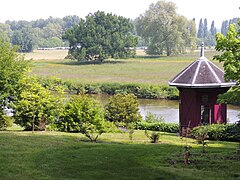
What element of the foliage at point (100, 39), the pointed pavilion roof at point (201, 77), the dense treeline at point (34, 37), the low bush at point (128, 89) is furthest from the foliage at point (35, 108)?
the dense treeline at point (34, 37)

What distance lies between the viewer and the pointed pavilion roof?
2109cm

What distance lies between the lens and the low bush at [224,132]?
62.4ft

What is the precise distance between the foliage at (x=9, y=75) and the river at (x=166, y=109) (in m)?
11.4

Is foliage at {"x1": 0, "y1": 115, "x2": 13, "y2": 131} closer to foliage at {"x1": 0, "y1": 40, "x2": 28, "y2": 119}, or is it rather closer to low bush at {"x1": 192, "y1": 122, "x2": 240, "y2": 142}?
foliage at {"x1": 0, "y1": 40, "x2": 28, "y2": 119}

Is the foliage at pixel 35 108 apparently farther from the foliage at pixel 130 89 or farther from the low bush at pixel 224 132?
the foliage at pixel 130 89

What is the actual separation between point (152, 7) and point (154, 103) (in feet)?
179

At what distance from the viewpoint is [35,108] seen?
19562mm

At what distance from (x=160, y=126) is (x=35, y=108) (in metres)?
7.12

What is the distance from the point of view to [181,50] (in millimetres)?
90625

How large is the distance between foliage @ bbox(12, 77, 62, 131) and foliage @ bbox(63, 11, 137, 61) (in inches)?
2314

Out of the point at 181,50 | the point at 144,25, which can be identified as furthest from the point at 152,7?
the point at 181,50

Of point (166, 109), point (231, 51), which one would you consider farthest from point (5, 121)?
point (166, 109)

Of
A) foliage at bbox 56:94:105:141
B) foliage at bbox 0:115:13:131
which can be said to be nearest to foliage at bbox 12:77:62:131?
foliage at bbox 56:94:105:141

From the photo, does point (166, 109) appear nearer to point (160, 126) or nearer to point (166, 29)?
point (160, 126)
